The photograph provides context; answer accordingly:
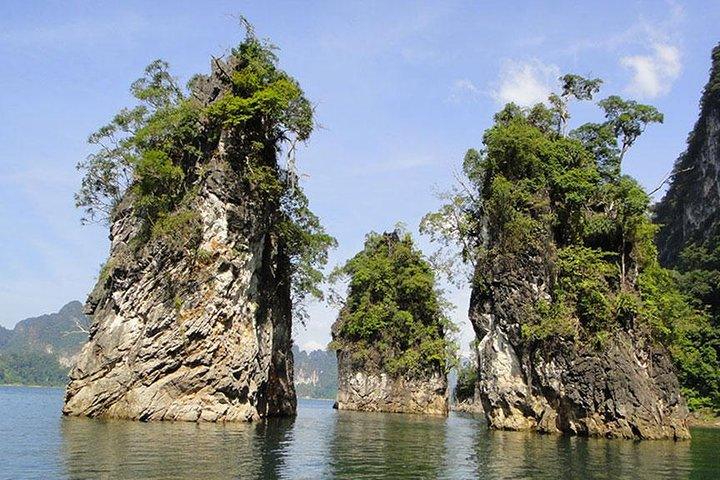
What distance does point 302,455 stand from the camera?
19.7m

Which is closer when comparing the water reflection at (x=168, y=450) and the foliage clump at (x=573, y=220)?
the water reflection at (x=168, y=450)

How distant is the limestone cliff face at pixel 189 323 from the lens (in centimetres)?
2903

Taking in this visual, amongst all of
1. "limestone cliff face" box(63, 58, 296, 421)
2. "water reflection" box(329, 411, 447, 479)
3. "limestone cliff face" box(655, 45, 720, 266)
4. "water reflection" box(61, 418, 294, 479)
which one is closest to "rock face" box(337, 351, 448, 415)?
"limestone cliff face" box(63, 58, 296, 421)

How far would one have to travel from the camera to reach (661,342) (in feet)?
106

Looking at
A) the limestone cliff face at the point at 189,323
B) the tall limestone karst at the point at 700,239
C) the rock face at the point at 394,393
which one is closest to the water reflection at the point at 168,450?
the limestone cliff face at the point at 189,323

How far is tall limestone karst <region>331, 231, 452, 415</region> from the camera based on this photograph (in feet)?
203

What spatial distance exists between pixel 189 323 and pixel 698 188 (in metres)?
74.1

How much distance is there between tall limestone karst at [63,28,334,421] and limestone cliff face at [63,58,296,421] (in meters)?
0.06

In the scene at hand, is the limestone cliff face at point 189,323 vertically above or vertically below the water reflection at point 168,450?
above

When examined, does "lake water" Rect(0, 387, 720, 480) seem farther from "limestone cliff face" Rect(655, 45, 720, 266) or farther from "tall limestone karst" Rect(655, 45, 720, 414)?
"limestone cliff face" Rect(655, 45, 720, 266)

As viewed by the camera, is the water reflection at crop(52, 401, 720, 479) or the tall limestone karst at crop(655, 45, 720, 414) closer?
the water reflection at crop(52, 401, 720, 479)

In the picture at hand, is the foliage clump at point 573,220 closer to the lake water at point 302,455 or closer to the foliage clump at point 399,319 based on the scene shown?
the lake water at point 302,455

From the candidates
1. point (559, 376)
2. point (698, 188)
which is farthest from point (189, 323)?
point (698, 188)

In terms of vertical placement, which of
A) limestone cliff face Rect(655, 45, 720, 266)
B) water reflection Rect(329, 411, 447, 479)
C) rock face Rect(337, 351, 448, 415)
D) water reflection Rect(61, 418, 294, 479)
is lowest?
water reflection Rect(329, 411, 447, 479)
